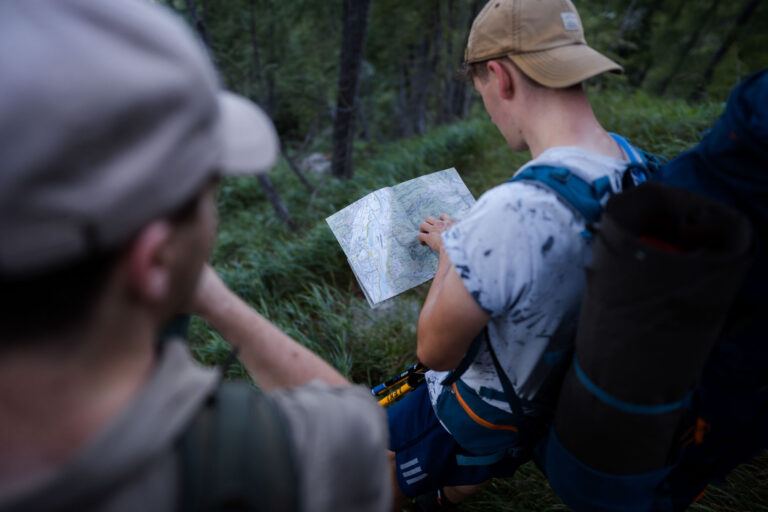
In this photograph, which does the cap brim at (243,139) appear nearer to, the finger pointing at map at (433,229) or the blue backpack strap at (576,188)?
the blue backpack strap at (576,188)

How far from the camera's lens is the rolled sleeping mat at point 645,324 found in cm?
89

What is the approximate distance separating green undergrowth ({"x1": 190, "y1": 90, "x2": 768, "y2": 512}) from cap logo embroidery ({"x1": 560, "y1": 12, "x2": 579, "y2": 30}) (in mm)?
2007

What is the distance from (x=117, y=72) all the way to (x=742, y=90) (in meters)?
1.34

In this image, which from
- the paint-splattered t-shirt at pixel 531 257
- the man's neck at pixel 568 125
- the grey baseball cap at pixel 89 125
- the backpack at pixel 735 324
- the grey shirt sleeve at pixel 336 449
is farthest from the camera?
the man's neck at pixel 568 125

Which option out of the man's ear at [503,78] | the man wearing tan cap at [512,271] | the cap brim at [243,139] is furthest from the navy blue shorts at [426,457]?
the cap brim at [243,139]

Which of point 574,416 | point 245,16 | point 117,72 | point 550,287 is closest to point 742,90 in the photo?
point 550,287

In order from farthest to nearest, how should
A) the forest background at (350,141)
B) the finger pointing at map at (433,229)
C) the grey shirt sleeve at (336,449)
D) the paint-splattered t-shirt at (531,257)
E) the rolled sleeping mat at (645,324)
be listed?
the forest background at (350,141) → the finger pointing at map at (433,229) → the paint-splattered t-shirt at (531,257) → the rolled sleeping mat at (645,324) → the grey shirt sleeve at (336,449)

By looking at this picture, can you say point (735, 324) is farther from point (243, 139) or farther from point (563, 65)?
point (243, 139)

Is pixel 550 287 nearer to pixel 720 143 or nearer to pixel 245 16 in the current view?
pixel 720 143

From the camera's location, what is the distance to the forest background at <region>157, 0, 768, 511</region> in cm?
306

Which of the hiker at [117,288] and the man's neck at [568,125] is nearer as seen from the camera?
the hiker at [117,288]

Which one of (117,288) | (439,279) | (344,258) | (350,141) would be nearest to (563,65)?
(439,279)

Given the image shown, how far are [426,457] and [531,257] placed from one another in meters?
1.04

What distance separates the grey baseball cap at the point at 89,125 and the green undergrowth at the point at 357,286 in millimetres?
2153
